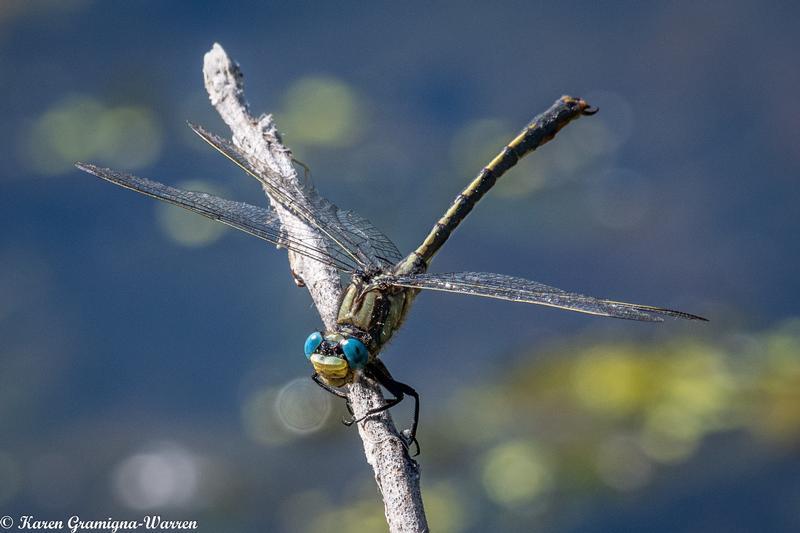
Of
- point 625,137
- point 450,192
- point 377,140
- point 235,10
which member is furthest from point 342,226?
point 235,10

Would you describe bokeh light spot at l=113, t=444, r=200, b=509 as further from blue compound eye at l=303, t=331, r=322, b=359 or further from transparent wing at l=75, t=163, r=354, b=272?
blue compound eye at l=303, t=331, r=322, b=359

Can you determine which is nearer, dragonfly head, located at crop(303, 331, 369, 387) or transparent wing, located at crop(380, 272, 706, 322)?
dragonfly head, located at crop(303, 331, 369, 387)

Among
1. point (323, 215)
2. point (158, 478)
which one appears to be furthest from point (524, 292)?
point (158, 478)

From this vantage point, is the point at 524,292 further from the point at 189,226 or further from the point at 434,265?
the point at 189,226

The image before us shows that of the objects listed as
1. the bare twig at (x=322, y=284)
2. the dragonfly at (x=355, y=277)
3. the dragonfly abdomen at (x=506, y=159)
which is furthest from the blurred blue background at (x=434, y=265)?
the bare twig at (x=322, y=284)

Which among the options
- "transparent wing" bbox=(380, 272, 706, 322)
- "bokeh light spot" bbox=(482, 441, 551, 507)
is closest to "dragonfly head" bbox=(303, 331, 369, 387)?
"transparent wing" bbox=(380, 272, 706, 322)

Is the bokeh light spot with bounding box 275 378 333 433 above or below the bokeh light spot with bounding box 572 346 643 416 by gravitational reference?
above

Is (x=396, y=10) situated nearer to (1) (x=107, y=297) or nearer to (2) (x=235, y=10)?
(2) (x=235, y=10)
